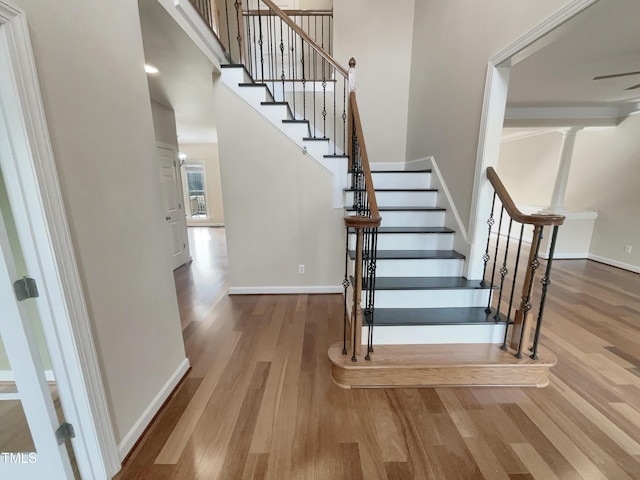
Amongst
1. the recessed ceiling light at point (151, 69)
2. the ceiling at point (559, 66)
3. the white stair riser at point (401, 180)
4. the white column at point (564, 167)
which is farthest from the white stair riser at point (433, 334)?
the white column at point (564, 167)

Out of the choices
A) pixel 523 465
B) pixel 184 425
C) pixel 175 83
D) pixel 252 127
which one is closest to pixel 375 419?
pixel 523 465

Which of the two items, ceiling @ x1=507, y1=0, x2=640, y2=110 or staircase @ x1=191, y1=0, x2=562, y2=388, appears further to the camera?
staircase @ x1=191, y1=0, x2=562, y2=388

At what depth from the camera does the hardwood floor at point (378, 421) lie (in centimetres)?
130

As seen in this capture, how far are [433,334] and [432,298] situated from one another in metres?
0.31

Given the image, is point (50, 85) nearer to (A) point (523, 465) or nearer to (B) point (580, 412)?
(A) point (523, 465)

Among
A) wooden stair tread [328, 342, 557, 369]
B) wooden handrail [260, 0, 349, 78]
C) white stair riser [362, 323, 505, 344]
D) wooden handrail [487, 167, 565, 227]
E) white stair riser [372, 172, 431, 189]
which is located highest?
wooden handrail [260, 0, 349, 78]

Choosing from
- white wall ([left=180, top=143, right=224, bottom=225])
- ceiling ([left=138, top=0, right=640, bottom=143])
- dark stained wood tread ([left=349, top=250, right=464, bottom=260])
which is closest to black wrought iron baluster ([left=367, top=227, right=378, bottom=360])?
dark stained wood tread ([left=349, top=250, right=464, bottom=260])

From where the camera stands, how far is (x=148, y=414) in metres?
1.52

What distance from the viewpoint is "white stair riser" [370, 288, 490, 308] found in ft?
7.12

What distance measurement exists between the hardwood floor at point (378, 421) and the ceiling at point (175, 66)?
2522mm

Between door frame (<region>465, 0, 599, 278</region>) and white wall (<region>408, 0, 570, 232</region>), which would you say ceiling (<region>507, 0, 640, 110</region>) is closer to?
door frame (<region>465, 0, 599, 278</region>)

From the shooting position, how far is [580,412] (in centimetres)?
161

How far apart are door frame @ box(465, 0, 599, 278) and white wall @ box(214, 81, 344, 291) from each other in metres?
1.42

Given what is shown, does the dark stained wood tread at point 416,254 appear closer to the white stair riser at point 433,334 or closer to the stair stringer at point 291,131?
the white stair riser at point 433,334
